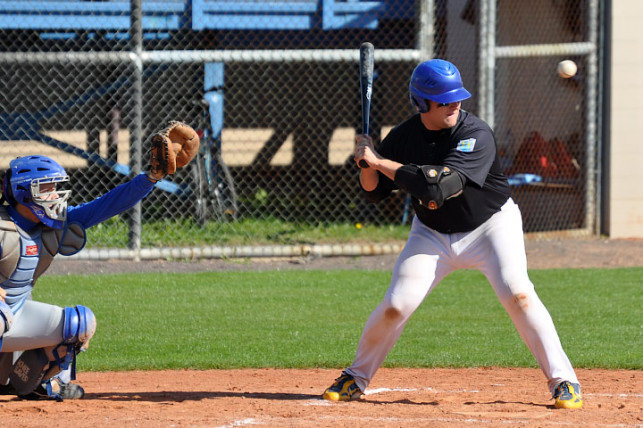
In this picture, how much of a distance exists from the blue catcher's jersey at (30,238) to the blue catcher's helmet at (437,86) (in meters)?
1.38

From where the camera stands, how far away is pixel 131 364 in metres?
5.88

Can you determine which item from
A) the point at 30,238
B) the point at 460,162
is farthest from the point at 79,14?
the point at 460,162

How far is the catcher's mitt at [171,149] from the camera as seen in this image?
447 centimetres

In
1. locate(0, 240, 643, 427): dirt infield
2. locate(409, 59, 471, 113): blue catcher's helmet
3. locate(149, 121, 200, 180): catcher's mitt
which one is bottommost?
locate(0, 240, 643, 427): dirt infield

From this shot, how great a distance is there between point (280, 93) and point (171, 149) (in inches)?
402

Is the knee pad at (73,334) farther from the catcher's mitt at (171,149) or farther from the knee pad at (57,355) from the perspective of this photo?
the catcher's mitt at (171,149)

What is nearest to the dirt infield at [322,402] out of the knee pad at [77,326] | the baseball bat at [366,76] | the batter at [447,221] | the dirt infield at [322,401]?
the dirt infield at [322,401]

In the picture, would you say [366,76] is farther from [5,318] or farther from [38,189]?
[5,318]

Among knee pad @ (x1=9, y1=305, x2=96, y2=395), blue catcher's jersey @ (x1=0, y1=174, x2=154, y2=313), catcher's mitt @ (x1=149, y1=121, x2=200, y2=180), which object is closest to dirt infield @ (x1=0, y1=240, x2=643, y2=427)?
knee pad @ (x1=9, y1=305, x2=96, y2=395)

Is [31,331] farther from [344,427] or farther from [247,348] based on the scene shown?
[247,348]

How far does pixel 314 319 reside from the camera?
23.7 feet

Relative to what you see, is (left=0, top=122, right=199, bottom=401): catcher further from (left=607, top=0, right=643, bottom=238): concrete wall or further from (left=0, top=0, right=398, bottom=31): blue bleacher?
(left=607, top=0, right=643, bottom=238): concrete wall

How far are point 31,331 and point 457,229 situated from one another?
211cm

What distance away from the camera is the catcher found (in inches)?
172
